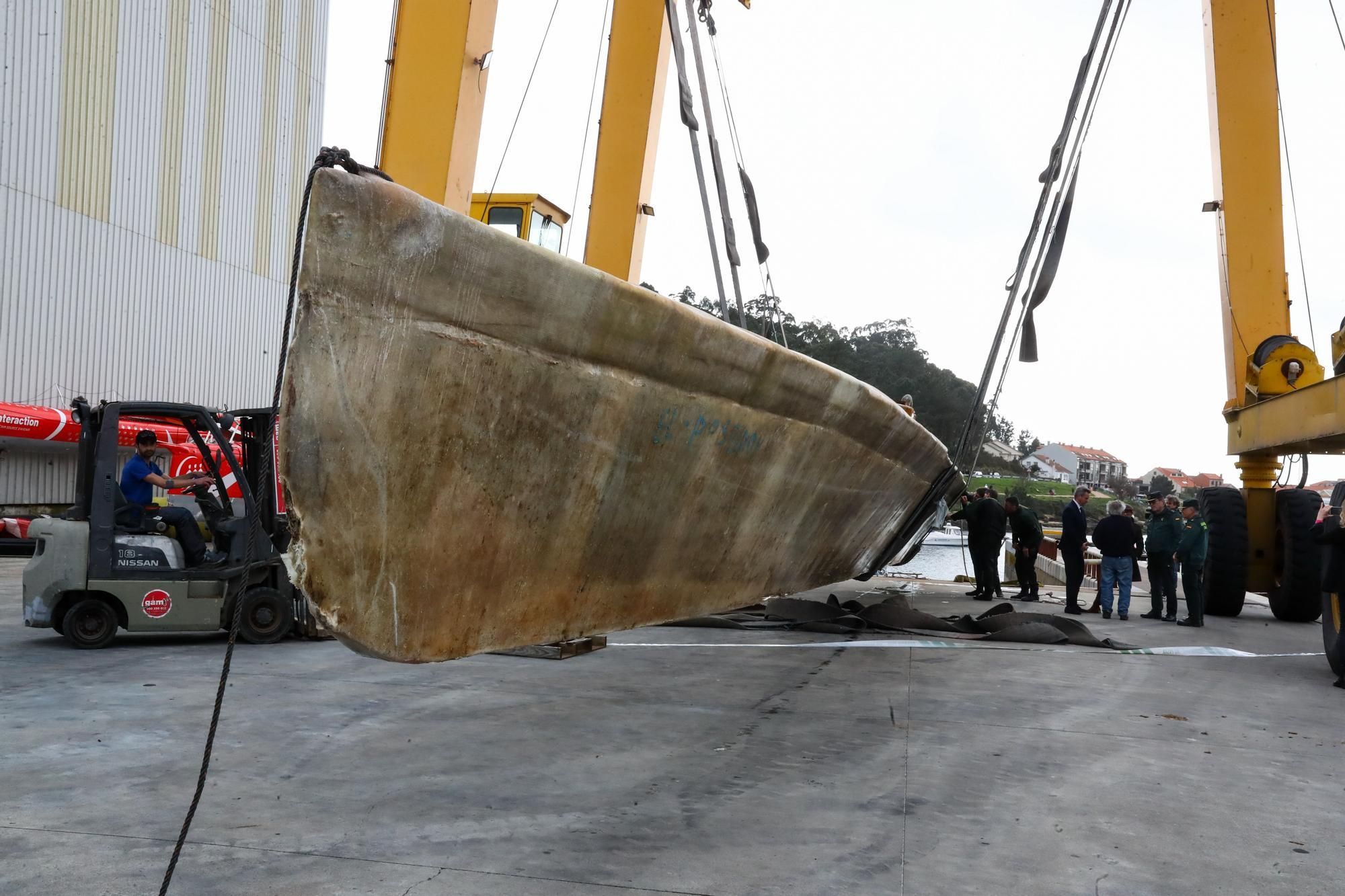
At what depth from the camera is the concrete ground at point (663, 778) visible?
3.00 meters

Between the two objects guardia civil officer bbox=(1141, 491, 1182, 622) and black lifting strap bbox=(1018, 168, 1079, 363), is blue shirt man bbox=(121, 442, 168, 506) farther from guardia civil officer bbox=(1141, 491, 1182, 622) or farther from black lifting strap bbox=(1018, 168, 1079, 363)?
guardia civil officer bbox=(1141, 491, 1182, 622)

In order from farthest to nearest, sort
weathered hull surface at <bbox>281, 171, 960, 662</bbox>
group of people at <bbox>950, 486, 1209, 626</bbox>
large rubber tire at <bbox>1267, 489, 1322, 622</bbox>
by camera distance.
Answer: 1. group of people at <bbox>950, 486, 1209, 626</bbox>
2. large rubber tire at <bbox>1267, 489, 1322, 622</bbox>
3. weathered hull surface at <bbox>281, 171, 960, 662</bbox>

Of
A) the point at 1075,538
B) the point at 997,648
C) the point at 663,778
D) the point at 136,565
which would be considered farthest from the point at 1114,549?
the point at 136,565

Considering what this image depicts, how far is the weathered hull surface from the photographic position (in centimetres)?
264

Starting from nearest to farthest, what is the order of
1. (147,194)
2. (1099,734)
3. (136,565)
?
1. (1099,734)
2. (136,565)
3. (147,194)

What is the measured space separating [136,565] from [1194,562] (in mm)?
9030

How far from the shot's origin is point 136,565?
22.6ft

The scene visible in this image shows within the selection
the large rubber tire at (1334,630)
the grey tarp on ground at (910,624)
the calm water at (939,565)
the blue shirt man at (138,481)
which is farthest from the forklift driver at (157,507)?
the calm water at (939,565)

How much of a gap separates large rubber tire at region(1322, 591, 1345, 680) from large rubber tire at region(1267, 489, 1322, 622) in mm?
3293

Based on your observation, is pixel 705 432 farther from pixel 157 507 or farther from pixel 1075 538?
pixel 1075 538

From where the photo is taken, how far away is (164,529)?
23.3 feet

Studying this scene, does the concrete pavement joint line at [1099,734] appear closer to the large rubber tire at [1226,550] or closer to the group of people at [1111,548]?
the group of people at [1111,548]

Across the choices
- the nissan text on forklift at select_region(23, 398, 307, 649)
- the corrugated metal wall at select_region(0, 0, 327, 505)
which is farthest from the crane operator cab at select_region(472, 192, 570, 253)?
the corrugated metal wall at select_region(0, 0, 327, 505)

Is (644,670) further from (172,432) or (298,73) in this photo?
(298,73)
